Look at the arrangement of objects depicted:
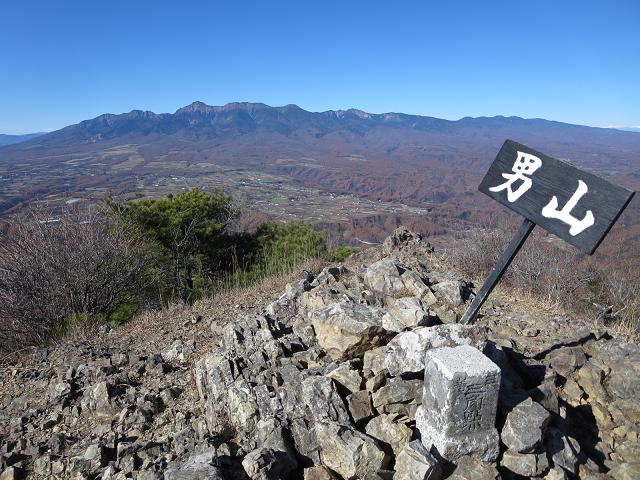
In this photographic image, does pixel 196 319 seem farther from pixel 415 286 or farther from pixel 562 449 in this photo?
pixel 562 449

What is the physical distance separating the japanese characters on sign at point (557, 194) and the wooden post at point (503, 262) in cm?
16

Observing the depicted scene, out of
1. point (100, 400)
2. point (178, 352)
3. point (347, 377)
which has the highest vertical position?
point (347, 377)

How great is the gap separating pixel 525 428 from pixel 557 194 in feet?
6.36

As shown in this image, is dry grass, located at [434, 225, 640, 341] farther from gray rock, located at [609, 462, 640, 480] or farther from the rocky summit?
gray rock, located at [609, 462, 640, 480]

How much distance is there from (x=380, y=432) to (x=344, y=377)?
0.56m

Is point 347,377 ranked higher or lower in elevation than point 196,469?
lower

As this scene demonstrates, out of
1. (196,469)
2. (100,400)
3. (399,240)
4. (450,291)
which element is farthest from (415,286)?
(100,400)

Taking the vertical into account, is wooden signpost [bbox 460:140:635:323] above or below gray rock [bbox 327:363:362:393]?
above

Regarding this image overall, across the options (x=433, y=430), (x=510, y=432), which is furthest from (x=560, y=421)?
(x=433, y=430)

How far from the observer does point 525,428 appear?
299 centimetres

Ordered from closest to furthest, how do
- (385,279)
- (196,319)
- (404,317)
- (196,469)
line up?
(196,469) < (404,317) < (385,279) < (196,319)

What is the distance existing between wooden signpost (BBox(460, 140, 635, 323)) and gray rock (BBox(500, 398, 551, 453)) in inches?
43.6

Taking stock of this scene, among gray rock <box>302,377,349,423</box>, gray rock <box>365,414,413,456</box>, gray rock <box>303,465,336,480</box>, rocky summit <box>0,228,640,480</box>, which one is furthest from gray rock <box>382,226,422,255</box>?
gray rock <box>303,465,336,480</box>

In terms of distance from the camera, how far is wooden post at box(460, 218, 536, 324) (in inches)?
152
